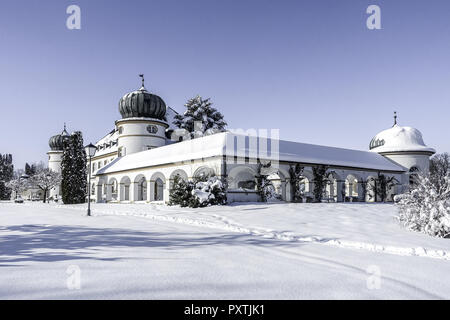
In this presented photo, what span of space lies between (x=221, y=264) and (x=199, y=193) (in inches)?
563

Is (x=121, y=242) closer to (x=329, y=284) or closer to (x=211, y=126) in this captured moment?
(x=329, y=284)

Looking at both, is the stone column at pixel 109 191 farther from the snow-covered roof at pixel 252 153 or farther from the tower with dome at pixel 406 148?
the tower with dome at pixel 406 148

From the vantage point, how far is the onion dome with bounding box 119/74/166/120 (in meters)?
37.0

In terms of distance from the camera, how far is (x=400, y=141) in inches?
1374

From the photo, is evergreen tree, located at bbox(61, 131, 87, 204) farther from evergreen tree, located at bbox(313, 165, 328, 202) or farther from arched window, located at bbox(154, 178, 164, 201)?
evergreen tree, located at bbox(313, 165, 328, 202)

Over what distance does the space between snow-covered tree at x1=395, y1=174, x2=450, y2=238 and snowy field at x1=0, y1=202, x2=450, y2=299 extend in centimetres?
73

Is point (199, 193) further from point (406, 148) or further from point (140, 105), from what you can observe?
point (406, 148)

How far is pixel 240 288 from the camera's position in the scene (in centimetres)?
420

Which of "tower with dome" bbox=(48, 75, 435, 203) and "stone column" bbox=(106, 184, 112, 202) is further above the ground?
"tower with dome" bbox=(48, 75, 435, 203)

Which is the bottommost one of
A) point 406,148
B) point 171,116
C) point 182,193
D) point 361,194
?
point 361,194

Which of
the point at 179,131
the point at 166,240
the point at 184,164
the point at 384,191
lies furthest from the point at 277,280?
the point at 179,131

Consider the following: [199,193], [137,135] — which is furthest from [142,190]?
[199,193]

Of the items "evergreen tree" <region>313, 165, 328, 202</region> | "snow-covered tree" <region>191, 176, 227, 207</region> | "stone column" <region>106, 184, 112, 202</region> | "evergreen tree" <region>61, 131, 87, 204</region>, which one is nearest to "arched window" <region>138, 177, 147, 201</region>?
"stone column" <region>106, 184, 112, 202</region>

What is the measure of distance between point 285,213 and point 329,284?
1044 cm
